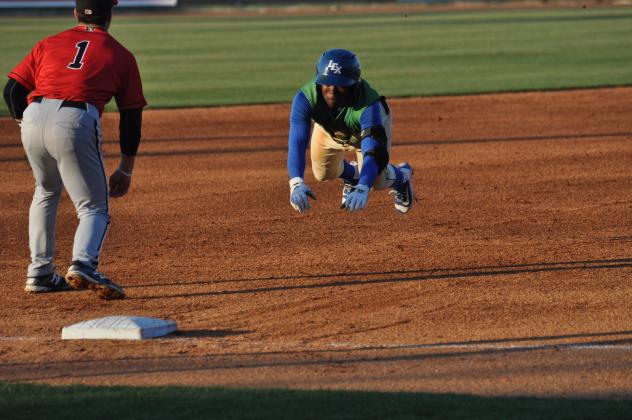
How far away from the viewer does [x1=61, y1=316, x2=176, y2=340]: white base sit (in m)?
5.97

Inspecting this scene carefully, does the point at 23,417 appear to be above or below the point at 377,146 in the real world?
below

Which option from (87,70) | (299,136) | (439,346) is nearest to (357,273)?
(299,136)

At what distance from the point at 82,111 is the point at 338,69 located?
1.69m

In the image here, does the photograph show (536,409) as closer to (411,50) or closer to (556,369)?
(556,369)

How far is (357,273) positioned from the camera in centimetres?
766

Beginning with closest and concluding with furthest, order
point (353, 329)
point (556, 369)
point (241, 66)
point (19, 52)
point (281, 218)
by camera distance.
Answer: point (556, 369) → point (353, 329) → point (281, 218) → point (241, 66) → point (19, 52)

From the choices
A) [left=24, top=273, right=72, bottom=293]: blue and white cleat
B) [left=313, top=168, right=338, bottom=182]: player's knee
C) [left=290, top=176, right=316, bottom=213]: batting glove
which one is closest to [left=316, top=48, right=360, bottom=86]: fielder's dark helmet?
[left=290, top=176, right=316, bottom=213]: batting glove

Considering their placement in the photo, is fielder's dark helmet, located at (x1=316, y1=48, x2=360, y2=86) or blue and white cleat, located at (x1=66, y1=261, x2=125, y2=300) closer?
blue and white cleat, located at (x1=66, y1=261, x2=125, y2=300)

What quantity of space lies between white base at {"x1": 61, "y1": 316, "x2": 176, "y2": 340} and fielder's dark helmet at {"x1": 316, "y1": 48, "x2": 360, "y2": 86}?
2030mm

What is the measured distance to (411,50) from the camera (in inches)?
1025

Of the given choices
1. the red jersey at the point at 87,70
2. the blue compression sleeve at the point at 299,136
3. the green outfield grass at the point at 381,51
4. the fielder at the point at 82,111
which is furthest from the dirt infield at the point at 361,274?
the green outfield grass at the point at 381,51

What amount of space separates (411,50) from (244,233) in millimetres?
17649

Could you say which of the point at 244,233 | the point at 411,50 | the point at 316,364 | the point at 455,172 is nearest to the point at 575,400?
the point at 316,364

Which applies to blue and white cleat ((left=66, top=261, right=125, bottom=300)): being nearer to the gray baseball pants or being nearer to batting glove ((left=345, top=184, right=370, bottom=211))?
the gray baseball pants
